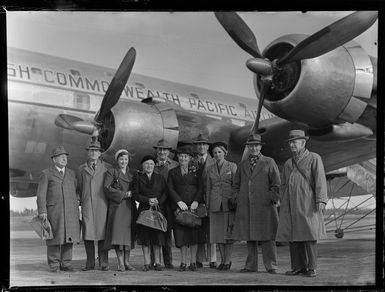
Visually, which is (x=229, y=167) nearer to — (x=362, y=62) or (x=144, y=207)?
(x=144, y=207)

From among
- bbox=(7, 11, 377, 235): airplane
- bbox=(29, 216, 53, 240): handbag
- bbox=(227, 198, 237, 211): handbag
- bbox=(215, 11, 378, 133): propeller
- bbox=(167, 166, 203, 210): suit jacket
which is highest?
bbox=(215, 11, 378, 133): propeller

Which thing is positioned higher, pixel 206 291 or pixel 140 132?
pixel 140 132

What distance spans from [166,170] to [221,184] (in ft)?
2.03

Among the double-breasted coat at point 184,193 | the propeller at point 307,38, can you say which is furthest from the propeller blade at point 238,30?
the double-breasted coat at point 184,193

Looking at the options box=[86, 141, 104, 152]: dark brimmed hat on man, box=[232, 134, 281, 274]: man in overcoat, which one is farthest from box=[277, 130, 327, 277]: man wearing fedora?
box=[86, 141, 104, 152]: dark brimmed hat on man

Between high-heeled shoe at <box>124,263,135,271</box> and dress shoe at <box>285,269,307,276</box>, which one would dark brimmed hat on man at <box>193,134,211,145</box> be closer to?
high-heeled shoe at <box>124,263,135,271</box>

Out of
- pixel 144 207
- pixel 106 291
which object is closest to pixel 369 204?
pixel 144 207

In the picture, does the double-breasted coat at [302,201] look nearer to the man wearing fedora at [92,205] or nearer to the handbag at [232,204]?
the handbag at [232,204]

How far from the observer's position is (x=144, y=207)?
6312mm

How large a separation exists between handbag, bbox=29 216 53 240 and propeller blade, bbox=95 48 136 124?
4.00 ft

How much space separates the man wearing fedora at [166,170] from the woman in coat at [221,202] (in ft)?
1.39

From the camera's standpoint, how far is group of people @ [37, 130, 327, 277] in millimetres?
6230

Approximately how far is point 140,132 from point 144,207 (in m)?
0.83

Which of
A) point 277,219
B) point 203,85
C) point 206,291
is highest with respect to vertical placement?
point 203,85
